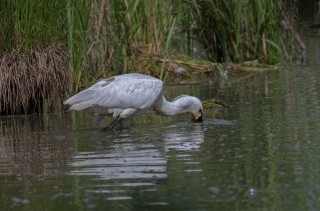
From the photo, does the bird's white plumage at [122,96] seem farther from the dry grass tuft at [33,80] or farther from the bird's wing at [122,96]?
the dry grass tuft at [33,80]

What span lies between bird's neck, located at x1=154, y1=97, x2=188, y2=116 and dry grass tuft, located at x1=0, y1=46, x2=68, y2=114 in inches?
58.7

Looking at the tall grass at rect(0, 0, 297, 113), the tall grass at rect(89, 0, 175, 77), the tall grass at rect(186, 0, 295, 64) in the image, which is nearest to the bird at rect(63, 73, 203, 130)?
the tall grass at rect(0, 0, 297, 113)

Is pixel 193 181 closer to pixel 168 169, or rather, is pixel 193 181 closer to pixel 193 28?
pixel 168 169

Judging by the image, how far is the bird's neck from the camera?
1001cm

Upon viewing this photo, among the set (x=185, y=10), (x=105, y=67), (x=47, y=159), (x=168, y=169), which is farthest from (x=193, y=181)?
(x=185, y=10)

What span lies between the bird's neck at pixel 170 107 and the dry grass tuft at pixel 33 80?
149 centimetres

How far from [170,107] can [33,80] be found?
1.71 metres

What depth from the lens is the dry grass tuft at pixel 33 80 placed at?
10656 millimetres

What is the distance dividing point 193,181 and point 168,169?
0.51 m

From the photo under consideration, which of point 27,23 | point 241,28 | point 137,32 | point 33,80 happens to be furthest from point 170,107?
point 241,28

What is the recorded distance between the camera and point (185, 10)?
15.1 meters

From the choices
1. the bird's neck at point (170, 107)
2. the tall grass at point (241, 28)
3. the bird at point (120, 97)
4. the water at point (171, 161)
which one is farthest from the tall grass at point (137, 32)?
the bird's neck at point (170, 107)

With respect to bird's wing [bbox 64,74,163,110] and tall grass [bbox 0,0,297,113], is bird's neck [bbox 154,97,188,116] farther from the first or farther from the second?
tall grass [bbox 0,0,297,113]

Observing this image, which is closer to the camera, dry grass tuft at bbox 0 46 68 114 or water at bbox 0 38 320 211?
water at bbox 0 38 320 211
